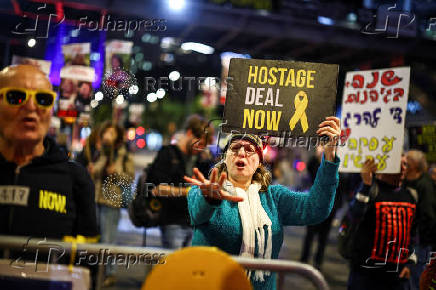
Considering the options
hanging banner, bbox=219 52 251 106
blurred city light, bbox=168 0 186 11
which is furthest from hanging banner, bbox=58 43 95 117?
blurred city light, bbox=168 0 186 11

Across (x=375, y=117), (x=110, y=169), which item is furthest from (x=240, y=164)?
(x=110, y=169)

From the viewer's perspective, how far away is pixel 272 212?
3.29m

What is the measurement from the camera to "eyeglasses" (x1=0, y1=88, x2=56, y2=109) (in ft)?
8.42

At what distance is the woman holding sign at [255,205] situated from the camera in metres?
3.06

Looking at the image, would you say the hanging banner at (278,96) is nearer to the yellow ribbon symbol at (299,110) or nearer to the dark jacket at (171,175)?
the yellow ribbon symbol at (299,110)

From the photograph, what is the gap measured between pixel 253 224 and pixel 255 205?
147 millimetres

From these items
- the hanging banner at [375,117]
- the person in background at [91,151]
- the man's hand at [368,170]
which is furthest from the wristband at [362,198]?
the person in background at [91,151]

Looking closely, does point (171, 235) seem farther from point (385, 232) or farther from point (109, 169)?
point (385, 232)

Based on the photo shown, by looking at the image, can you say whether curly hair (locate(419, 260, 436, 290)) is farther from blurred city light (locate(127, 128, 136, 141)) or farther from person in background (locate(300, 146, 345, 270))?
blurred city light (locate(127, 128, 136, 141))

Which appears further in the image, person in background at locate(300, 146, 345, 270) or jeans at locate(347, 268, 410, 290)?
person in background at locate(300, 146, 345, 270)

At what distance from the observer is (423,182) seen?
690 centimetres

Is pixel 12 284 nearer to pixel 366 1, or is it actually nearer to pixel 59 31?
pixel 59 31

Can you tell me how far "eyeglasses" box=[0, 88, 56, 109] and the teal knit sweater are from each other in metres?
1.01

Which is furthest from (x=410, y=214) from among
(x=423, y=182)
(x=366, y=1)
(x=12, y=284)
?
(x=366, y=1)
